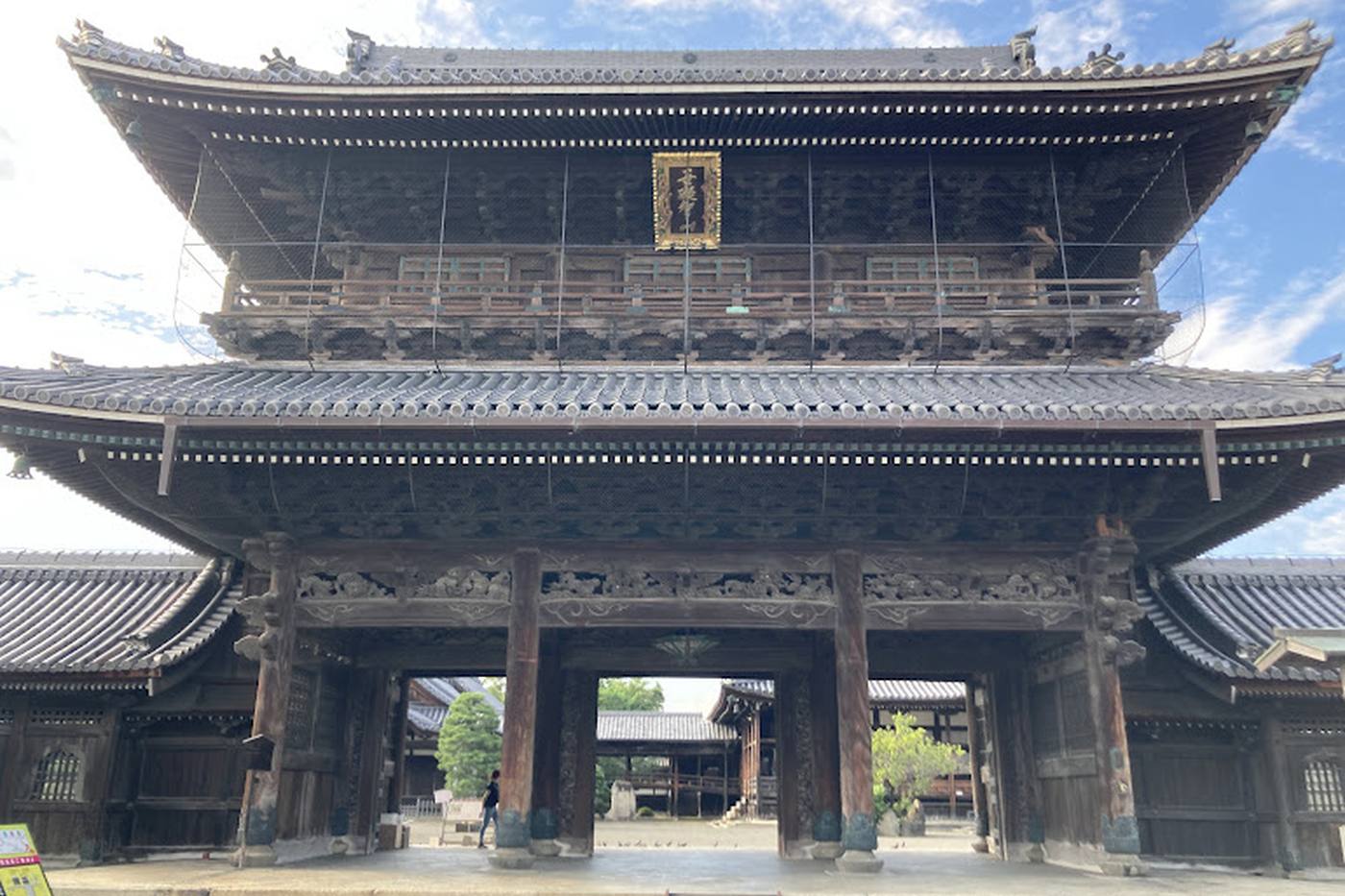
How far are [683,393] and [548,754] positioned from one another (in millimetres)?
7873

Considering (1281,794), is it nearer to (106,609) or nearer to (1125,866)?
(1125,866)

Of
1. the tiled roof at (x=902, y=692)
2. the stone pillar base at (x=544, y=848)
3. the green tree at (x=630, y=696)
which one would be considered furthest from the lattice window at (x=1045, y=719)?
the green tree at (x=630, y=696)

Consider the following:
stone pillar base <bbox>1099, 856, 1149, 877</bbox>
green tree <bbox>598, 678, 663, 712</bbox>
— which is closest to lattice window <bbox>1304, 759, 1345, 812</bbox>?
stone pillar base <bbox>1099, 856, 1149, 877</bbox>

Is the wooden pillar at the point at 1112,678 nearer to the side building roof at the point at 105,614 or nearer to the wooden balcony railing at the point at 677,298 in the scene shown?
the wooden balcony railing at the point at 677,298

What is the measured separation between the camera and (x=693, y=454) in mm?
11945

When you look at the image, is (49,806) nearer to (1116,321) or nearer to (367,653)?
(367,653)

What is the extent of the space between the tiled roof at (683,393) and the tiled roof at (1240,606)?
149 inches

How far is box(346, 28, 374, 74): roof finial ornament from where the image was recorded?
18.6 meters

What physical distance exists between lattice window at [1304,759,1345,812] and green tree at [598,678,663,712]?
64116 mm

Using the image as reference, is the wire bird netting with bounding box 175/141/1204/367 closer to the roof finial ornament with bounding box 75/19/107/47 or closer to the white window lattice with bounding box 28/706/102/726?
the roof finial ornament with bounding box 75/19/107/47

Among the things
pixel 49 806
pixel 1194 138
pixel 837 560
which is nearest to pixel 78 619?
pixel 49 806

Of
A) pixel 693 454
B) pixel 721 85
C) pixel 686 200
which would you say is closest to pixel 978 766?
pixel 693 454

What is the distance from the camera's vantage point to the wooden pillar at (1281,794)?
44.9 feet

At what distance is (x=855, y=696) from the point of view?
12641 millimetres
